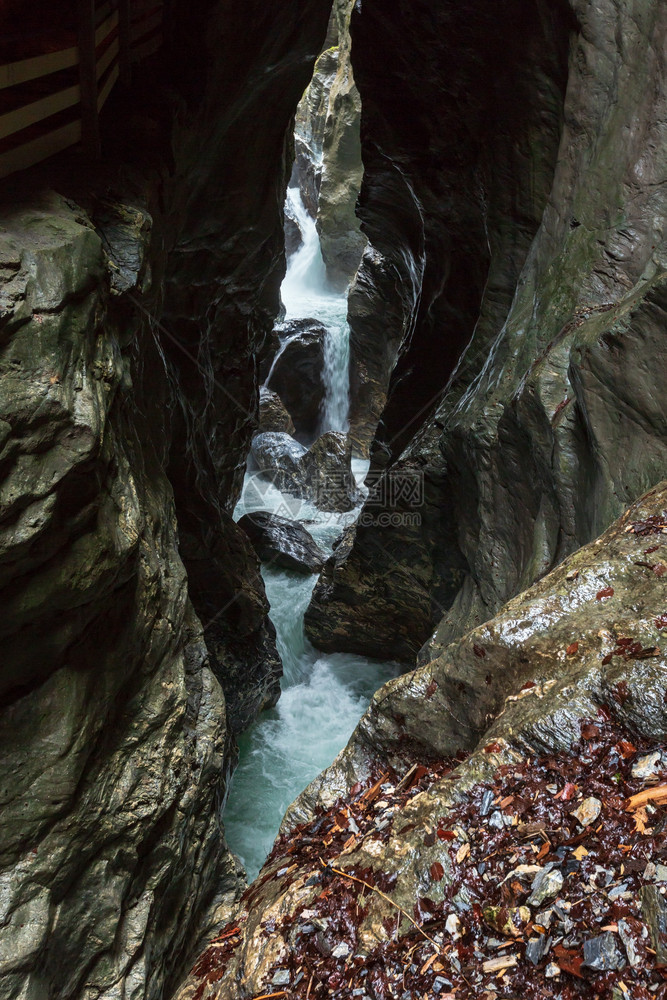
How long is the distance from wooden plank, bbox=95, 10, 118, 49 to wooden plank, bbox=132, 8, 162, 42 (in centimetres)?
75

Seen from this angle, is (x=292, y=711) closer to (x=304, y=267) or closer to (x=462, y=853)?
(x=462, y=853)

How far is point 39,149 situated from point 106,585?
2609mm

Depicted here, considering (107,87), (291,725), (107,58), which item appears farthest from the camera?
A: (291,725)

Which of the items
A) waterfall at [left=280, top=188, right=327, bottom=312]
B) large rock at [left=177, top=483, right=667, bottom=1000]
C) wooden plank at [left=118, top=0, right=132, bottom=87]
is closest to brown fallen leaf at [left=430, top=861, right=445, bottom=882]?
large rock at [left=177, top=483, right=667, bottom=1000]

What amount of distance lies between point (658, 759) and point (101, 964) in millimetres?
3178

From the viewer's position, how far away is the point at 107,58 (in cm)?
470

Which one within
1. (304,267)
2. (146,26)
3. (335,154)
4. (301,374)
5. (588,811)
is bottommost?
(588,811)

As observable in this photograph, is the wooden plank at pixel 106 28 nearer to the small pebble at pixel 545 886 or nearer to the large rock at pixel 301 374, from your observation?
the small pebble at pixel 545 886

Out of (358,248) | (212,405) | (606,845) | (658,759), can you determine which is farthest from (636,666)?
(358,248)

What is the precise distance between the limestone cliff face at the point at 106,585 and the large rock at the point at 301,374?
12.1 m

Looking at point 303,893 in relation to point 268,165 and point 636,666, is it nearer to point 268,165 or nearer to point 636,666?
point 636,666

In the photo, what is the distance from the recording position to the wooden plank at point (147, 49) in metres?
5.92

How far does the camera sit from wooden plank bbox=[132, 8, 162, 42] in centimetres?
575

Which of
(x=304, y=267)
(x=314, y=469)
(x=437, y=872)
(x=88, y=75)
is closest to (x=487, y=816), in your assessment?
(x=437, y=872)
